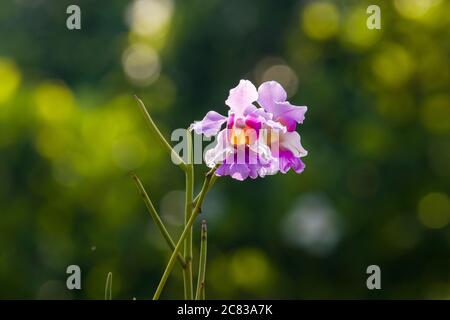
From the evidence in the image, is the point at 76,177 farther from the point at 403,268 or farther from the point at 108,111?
the point at 403,268

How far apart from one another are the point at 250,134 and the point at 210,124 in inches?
1.8

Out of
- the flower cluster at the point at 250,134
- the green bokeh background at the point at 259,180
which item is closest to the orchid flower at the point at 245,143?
the flower cluster at the point at 250,134

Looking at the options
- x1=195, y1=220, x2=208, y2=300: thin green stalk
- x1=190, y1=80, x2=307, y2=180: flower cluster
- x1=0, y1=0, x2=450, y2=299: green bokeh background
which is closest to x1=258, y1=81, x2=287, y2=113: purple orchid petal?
x1=190, y1=80, x2=307, y2=180: flower cluster

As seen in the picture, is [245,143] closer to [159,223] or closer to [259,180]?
[159,223]

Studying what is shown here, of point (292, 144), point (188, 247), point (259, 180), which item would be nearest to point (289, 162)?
point (292, 144)

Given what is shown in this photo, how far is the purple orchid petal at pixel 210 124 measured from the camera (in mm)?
766

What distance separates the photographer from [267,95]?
0.78m

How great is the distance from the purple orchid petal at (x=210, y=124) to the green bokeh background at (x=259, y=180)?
2.49 metres

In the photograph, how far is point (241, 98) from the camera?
76cm

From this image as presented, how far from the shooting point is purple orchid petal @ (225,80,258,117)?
75 cm

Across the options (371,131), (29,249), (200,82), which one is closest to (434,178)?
(371,131)

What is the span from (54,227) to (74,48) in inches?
72.9

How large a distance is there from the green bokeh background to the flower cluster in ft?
8.19

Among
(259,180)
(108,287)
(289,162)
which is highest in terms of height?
(259,180)
